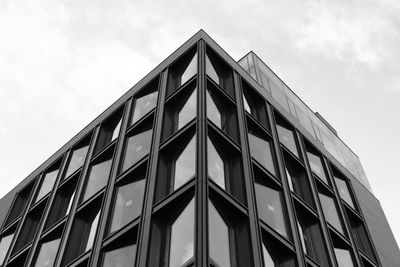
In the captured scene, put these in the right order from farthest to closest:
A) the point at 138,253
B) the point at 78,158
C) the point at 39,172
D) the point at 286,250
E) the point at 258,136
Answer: the point at 39,172, the point at 78,158, the point at 258,136, the point at 286,250, the point at 138,253

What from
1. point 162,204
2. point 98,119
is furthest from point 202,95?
point 98,119

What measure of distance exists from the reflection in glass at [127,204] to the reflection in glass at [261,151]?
16.8ft

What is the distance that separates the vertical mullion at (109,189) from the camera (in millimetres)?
18375

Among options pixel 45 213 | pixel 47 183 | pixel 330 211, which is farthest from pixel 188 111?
pixel 47 183

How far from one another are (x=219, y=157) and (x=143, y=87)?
379 inches

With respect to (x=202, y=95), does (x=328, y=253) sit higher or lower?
lower

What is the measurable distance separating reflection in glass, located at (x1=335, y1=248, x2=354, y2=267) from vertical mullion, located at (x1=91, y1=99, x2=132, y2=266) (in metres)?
10.7

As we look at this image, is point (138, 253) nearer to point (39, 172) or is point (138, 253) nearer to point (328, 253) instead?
point (328, 253)

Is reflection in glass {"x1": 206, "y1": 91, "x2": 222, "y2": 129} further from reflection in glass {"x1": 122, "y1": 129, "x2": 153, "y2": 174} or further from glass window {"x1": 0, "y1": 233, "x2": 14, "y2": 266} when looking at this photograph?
glass window {"x1": 0, "y1": 233, "x2": 14, "y2": 266}

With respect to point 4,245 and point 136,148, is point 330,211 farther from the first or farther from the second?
point 4,245

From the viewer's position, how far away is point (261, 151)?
73.7 ft

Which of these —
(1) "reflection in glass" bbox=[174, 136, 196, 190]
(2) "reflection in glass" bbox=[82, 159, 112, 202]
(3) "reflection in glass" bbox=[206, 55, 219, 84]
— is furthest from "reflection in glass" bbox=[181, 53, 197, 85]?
(1) "reflection in glass" bbox=[174, 136, 196, 190]

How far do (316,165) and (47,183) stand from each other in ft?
53.7

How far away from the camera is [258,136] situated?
77.0 feet
